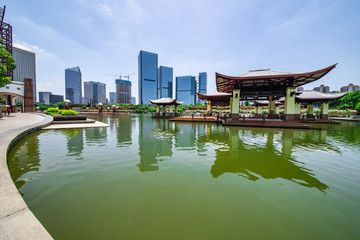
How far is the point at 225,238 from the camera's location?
6.64ft

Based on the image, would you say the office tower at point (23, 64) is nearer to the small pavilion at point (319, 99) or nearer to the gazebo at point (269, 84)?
the gazebo at point (269, 84)

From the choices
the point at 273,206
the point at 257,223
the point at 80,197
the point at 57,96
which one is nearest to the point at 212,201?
the point at 257,223

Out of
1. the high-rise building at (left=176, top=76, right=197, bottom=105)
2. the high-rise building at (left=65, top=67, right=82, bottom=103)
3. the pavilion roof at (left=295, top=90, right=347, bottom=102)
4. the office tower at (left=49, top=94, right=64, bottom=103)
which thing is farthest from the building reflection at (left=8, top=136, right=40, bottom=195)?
the high-rise building at (left=65, top=67, right=82, bottom=103)

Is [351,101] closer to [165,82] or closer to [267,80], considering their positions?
[267,80]

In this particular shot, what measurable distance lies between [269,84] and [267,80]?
1.08 meters

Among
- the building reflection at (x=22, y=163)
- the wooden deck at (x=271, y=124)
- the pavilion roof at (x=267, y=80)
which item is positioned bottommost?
the building reflection at (x=22, y=163)

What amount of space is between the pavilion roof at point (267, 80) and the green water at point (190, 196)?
1193 cm

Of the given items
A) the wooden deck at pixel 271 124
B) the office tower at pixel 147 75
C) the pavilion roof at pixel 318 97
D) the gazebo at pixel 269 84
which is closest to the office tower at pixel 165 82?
the office tower at pixel 147 75

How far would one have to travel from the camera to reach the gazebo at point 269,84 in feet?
48.9

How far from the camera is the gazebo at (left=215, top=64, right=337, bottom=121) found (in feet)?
48.9

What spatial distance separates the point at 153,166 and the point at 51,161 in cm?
353

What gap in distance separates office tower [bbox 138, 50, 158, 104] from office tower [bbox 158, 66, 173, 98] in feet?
63.5

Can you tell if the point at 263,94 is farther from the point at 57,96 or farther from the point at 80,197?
the point at 57,96

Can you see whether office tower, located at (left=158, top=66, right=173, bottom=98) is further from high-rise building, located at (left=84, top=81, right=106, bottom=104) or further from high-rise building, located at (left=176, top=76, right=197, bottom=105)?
high-rise building, located at (left=84, top=81, right=106, bottom=104)
